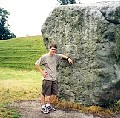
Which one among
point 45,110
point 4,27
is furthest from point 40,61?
point 4,27

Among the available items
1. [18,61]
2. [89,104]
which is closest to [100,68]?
[89,104]

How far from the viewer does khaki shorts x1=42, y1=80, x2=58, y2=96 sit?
10.4m

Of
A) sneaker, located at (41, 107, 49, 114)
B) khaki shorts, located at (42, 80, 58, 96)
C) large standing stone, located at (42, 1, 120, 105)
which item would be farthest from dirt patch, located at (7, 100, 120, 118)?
large standing stone, located at (42, 1, 120, 105)

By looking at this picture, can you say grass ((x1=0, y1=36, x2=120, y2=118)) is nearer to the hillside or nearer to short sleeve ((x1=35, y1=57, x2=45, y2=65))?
the hillside

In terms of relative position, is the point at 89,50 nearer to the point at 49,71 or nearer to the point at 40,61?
the point at 49,71

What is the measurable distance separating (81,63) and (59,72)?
93 centimetres

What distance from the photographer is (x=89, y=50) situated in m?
10.5

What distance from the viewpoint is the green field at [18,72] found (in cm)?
1272

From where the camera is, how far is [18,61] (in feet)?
105

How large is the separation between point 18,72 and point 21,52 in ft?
37.4

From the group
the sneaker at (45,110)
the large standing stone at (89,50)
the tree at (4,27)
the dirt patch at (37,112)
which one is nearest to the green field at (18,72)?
the dirt patch at (37,112)

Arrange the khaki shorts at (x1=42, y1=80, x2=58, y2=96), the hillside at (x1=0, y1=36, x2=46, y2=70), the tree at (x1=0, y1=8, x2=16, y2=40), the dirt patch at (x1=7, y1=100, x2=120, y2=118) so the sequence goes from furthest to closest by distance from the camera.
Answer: the tree at (x1=0, y1=8, x2=16, y2=40) < the hillside at (x1=0, y1=36, x2=46, y2=70) < the khaki shorts at (x1=42, y1=80, x2=58, y2=96) < the dirt patch at (x1=7, y1=100, x2=120, y2=118)

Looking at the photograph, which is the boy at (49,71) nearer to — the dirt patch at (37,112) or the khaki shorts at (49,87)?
the khaki shorts at (49,87)

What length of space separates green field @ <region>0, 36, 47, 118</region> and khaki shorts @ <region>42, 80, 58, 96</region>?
1062 millimetres
